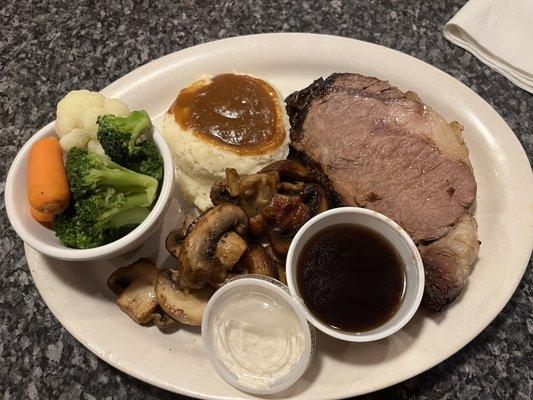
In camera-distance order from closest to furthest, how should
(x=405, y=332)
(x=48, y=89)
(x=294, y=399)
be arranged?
(x=294, y=399)
(x=405, y=332)
(x=48, y=89)

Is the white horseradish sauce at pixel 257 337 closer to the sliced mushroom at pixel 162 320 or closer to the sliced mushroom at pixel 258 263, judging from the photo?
the sliced mushroom at pixel 258 263

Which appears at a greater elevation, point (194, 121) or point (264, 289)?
point (194, 121)

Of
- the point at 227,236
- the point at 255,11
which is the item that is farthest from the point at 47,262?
the point at 255,11

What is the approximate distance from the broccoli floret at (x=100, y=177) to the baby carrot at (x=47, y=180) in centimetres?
4

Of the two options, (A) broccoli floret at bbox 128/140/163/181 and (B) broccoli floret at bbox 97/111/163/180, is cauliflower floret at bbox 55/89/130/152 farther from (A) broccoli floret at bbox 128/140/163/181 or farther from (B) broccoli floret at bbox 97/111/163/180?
(A) broccoli floret at bbox 128/140/163/181

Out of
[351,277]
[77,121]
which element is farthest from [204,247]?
[77,121]

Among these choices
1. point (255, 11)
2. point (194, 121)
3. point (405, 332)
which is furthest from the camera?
point (255, 11)

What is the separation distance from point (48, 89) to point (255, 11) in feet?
4.47

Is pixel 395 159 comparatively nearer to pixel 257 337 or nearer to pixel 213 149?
pixel 213 149

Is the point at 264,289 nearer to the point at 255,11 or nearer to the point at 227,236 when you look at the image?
the point at 227,236

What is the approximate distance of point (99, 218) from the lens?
1.90 m

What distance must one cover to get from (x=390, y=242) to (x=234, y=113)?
36.9 inches

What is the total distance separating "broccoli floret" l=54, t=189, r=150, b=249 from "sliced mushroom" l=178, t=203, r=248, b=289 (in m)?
0.23

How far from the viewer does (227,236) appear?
203 centimetres
